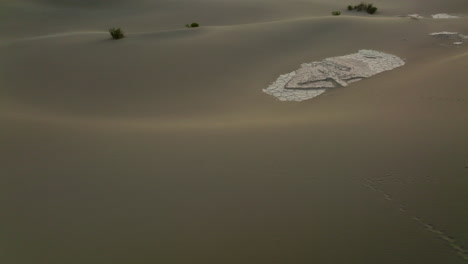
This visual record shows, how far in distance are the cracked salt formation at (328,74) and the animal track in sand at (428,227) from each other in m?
2.87

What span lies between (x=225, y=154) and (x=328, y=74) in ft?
11.5

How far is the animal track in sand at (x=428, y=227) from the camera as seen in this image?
3.17 m

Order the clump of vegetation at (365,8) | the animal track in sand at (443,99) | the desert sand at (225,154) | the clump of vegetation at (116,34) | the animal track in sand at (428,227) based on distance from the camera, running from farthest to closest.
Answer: the clump of vegetation at (365,8), the clump of vegetation at (116,34), the animal track in sand at (443,99), the desert sand at (225,154), the animal track in sand at (428,227)

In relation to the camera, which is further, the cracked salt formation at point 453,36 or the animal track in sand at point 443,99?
the cracked salt formation at point 453,36

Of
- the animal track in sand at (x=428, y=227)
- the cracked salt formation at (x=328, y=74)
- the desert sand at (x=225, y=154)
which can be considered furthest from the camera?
the cracked salt formation at (x=328, y=74)

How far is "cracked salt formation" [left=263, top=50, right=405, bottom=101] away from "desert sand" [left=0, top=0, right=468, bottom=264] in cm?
24

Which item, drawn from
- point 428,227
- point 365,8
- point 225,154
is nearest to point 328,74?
point 225,154

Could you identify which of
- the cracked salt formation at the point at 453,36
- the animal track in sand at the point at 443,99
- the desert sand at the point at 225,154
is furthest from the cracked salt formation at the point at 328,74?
the cracked salt formation at the point at 453,36

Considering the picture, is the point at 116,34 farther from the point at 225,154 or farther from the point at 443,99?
the point at 443,99

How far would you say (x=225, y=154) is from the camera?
4.99 m

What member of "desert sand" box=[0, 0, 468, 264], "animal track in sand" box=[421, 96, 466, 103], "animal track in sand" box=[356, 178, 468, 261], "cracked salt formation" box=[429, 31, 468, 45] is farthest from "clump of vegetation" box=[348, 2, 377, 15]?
"animal track in sand" box=[356, 178, 468, 261]

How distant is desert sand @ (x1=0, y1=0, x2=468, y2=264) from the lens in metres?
3.54

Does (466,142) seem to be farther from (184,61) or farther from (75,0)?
(75,0)

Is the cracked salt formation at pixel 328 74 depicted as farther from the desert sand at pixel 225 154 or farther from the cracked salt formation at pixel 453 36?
the cracked salt formation at pixel 453 36
